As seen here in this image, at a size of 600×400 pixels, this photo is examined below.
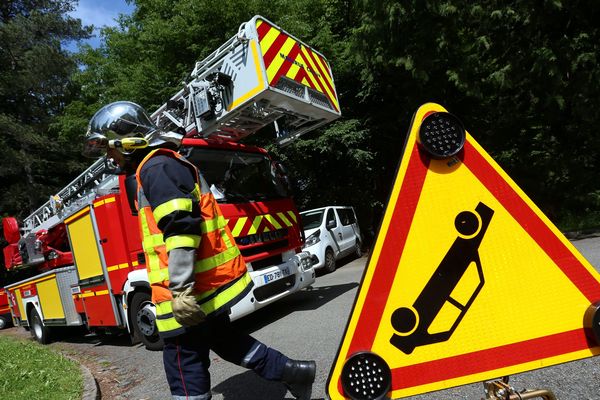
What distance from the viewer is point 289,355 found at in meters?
4.37

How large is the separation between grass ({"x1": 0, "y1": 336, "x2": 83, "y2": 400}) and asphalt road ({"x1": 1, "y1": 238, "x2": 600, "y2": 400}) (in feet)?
1.27

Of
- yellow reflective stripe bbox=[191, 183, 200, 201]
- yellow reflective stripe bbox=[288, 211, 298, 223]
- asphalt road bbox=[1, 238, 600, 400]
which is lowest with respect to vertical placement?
asphalt road bbox=[1, 238, 600, 400]

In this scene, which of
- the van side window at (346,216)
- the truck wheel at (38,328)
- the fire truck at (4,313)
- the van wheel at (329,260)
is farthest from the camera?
the fire truck at (4,313)

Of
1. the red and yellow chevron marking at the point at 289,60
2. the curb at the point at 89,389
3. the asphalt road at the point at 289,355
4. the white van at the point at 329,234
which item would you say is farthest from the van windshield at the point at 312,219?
the curb at the point at 89,389

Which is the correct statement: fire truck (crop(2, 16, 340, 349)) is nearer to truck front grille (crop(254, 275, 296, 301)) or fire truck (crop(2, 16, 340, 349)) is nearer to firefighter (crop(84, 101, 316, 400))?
truck front grille (crop(254, 275, 296, 301))

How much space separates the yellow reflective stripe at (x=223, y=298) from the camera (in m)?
2.40

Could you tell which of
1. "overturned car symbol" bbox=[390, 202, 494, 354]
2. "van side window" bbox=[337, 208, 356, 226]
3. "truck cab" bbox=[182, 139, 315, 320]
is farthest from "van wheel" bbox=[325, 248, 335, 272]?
"overturned car symbol" bbox=[390, 202, 494, 354]

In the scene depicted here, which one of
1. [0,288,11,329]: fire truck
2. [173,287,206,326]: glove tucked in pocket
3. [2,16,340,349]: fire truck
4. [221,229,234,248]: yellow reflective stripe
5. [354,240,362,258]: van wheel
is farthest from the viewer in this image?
[354,240,362,258]: van wheel

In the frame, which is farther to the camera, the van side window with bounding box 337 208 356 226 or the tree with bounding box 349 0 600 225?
the van side window with bounding box 337 208 356 226

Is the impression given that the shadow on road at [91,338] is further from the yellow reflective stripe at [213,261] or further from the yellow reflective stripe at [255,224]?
the yellow reflective stripe at [213,261]

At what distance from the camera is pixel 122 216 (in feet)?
18.8

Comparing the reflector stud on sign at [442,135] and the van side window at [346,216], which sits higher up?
the reflector stud on sign at [442,135]

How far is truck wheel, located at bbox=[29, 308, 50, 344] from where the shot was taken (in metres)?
8.18

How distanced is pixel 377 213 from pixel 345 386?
50.2 ft
